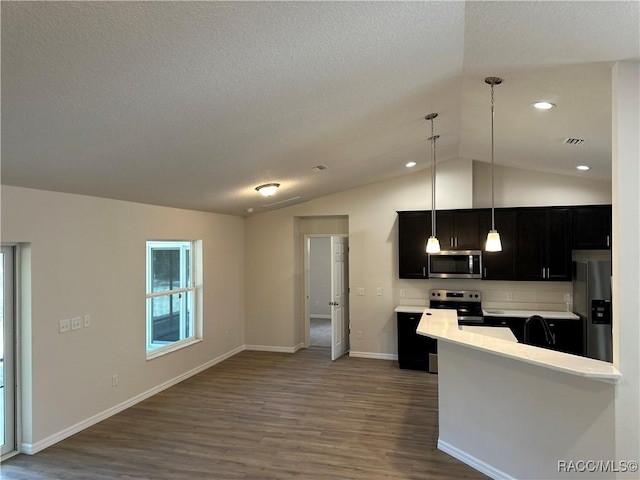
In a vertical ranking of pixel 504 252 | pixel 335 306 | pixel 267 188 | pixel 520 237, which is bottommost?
pixel 335 306

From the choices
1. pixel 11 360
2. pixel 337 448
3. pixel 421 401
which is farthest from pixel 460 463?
pixel 11 360

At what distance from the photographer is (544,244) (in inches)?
237

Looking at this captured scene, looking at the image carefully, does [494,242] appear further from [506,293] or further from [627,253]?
[506,293]

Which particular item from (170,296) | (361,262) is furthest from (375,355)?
(170,296)

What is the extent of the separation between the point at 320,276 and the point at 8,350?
7.49 m

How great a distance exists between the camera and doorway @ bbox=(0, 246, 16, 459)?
3.70 metres

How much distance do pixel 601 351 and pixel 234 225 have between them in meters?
5.66

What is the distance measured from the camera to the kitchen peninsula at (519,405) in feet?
8.71

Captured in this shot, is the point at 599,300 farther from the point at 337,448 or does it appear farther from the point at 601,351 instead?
the point at 337,448

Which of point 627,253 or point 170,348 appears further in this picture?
point 170,348

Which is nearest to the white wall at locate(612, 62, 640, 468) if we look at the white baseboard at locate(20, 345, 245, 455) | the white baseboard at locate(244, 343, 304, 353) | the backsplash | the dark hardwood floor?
the dark hardwood floor

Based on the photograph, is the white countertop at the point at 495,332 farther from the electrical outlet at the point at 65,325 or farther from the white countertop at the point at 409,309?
the electrical outlet at the point at 65,325

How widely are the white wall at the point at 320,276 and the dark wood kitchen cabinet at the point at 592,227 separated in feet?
18.8

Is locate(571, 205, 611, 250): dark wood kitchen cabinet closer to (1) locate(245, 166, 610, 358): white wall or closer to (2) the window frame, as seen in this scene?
(1) locate(245, 166, 610, 358): white wall
